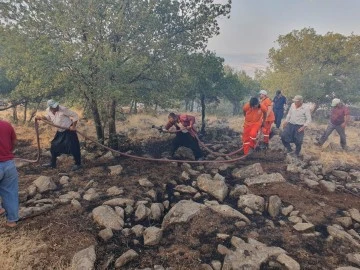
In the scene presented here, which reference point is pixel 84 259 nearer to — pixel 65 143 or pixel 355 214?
pixel 65 143

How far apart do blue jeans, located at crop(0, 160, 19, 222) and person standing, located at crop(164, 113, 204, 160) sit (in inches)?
158

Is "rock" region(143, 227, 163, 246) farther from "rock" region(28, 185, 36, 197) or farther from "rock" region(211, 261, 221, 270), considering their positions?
"rock" region(28, 185, 36, 197)

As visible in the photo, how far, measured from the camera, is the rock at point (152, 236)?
4.22 meters

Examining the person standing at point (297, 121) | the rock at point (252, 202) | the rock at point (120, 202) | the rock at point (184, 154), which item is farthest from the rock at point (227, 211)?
the person standing at point (297, 121)

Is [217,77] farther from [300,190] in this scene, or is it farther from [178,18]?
[300,190]

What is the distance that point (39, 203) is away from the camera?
513 centimetres

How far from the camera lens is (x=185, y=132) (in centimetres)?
780

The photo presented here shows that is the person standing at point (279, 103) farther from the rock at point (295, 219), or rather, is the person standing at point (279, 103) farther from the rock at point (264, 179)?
the rock at point (295, 219)

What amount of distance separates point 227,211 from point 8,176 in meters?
3.52

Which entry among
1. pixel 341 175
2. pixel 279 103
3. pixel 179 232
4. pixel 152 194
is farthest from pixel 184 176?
pixel 279 103

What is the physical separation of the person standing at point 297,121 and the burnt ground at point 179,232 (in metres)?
2.19

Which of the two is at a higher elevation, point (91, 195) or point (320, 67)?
point (320, 67)

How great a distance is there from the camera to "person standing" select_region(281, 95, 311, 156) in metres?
7.97

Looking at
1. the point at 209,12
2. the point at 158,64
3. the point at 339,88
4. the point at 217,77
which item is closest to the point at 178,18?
the point at 209,12
